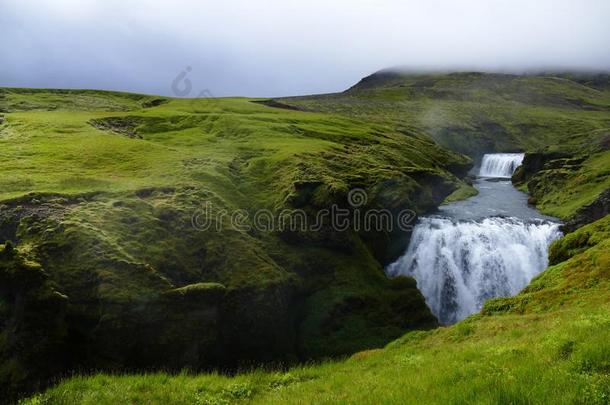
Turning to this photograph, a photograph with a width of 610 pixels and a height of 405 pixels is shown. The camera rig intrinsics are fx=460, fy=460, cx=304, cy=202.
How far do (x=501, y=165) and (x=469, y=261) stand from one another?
84.2 metres

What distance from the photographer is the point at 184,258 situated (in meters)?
33.2

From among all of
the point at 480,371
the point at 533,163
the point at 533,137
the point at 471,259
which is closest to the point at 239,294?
the point at 480,371

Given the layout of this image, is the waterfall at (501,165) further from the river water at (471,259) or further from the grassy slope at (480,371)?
the grassy slope at (480,371)

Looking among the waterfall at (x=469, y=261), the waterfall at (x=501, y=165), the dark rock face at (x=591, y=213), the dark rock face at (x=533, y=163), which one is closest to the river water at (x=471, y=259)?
the waterfall at (x=469, y=261)

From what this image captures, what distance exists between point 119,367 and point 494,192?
261 ft

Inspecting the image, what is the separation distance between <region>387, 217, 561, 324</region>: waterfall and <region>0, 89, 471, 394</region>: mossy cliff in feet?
9.96

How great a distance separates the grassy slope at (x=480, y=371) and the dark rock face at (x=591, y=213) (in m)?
25.4

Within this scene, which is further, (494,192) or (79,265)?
(494,192)

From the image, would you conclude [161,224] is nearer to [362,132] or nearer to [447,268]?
[447,268]

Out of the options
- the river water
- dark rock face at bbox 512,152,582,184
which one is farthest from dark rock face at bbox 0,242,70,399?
dark rock face at bbox 512,152,582,184

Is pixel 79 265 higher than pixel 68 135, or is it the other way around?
pixel 68 135

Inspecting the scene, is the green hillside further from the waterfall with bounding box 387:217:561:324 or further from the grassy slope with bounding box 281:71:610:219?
the grassy slope with bounding box 281:71:610:219

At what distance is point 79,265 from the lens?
92.0 ft

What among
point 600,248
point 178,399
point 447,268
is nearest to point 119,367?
point 178,399
